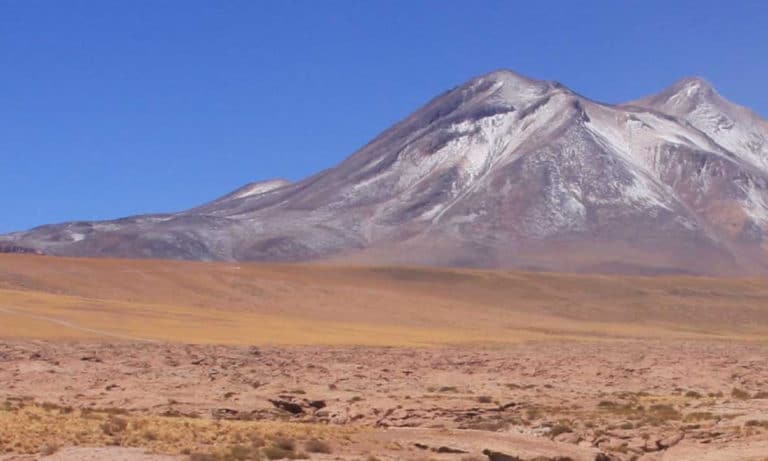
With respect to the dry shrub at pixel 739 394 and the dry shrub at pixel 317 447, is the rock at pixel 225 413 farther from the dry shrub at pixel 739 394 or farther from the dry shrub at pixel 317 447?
the dry shrub at pixel 739 394

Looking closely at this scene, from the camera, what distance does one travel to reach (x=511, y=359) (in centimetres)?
4353

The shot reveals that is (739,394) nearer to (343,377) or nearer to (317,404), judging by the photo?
(343,377)

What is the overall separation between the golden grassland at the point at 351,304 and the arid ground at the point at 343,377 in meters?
0.29

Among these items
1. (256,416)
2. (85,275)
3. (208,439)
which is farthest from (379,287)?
(208,439)

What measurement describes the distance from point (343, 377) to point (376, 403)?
23.0 ft

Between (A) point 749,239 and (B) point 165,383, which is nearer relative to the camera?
(B) point 165,383

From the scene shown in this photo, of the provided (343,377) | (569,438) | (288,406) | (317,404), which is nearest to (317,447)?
(569,438)

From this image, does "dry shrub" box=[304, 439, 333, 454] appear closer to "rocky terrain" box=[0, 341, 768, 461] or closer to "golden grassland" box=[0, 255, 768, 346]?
"rocky terrain" box=[0, 341, 768, 461]

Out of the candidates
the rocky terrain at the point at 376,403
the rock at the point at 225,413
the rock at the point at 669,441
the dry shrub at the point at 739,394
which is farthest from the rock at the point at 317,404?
the dry shrub at the point at 739,394

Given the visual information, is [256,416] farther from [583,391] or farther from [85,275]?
[85,275]

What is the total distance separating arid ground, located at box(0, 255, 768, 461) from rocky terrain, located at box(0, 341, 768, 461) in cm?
7

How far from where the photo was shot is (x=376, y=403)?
93.1 feet

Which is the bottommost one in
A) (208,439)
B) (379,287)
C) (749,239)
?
(208,439)

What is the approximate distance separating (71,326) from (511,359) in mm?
16332
